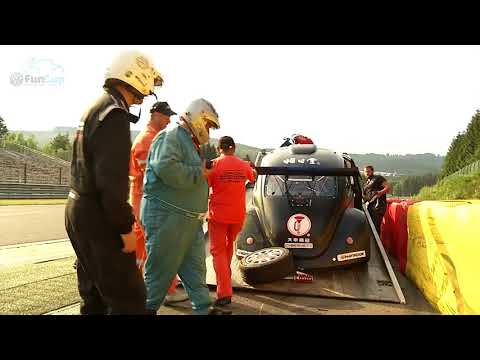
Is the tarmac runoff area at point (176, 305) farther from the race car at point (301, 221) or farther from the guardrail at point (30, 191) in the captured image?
the guardrail at point (30, 191)

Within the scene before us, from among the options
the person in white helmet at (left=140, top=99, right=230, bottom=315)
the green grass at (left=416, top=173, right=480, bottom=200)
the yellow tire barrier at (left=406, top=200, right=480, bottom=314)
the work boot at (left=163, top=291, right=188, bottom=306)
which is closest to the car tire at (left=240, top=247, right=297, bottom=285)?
the work boot at (left=163, top=291, right=188, bottom=306)

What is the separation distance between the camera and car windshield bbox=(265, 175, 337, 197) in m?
6.46

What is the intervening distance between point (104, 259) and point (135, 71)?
1260 millimetres

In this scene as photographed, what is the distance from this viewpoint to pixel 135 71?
3.04 metres

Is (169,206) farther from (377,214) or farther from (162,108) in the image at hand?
(377,214)

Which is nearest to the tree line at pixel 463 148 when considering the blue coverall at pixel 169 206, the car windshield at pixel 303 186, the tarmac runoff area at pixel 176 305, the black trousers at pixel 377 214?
the black trousers at pixel 377 214

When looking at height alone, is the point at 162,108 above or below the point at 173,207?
above

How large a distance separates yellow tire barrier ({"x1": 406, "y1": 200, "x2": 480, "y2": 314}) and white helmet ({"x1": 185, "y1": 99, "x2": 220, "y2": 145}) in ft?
8.16

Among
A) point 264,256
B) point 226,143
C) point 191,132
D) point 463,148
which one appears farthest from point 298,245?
point 463,148

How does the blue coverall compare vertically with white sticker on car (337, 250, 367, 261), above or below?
above

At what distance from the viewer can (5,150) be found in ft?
146

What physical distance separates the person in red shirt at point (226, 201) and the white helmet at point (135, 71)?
194cm

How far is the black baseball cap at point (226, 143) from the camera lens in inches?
205

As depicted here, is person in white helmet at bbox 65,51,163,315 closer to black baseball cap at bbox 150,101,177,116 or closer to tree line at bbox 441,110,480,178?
black baseball cap at bbox 150,101,177,116
